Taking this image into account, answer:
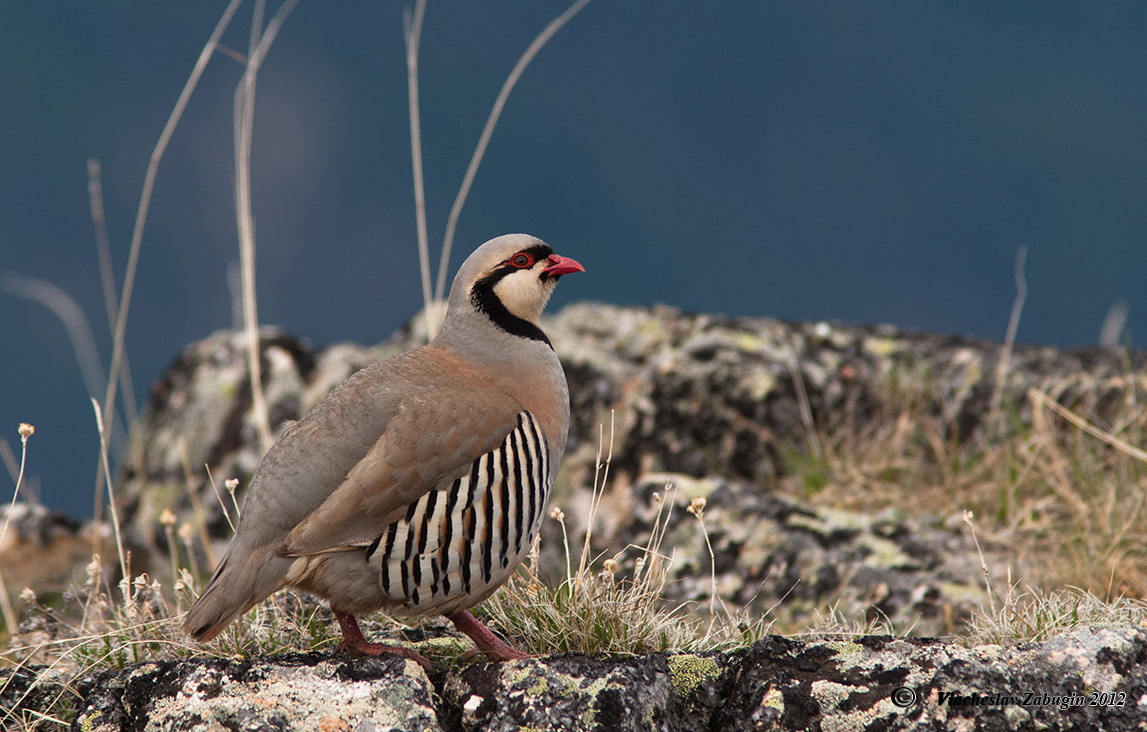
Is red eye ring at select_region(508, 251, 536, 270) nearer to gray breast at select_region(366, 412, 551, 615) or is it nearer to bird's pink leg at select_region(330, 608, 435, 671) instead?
gray breast at select_region(366, 412, 551, 615)

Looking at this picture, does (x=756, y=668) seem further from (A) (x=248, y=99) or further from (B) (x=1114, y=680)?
(A) (x=248, y=99)

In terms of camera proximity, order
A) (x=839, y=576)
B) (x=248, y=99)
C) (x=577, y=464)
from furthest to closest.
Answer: (x=577, y=464) → (x=248, y=99) → (x=839, y=576)

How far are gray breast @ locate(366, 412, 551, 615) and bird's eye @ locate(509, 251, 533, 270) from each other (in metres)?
0.85

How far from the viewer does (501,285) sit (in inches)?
194

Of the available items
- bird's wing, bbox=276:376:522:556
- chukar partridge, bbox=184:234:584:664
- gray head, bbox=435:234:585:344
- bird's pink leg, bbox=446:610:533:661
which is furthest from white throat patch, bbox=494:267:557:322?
bird's pink leg, bbox=446:610:533:661

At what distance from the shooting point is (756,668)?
400 cm

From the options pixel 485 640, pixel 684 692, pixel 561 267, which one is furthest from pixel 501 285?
pixel 684 692

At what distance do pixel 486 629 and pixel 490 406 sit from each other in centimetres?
90

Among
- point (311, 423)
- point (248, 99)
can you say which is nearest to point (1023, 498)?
point (311, 423)

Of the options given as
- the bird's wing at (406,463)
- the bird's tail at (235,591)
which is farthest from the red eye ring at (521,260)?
the bird's tail at (235,591)

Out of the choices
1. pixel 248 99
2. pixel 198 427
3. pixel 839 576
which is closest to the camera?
pixel 839 576

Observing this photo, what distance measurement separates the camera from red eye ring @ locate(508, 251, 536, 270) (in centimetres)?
491

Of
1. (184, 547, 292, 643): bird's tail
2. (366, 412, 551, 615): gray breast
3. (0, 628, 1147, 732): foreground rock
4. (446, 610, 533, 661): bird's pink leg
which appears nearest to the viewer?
(0, 628, 1147, 732): foreground rock

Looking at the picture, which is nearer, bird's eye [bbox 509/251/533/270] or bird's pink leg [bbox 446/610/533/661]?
bird's pink leg [bbox 446/610/533/661]
